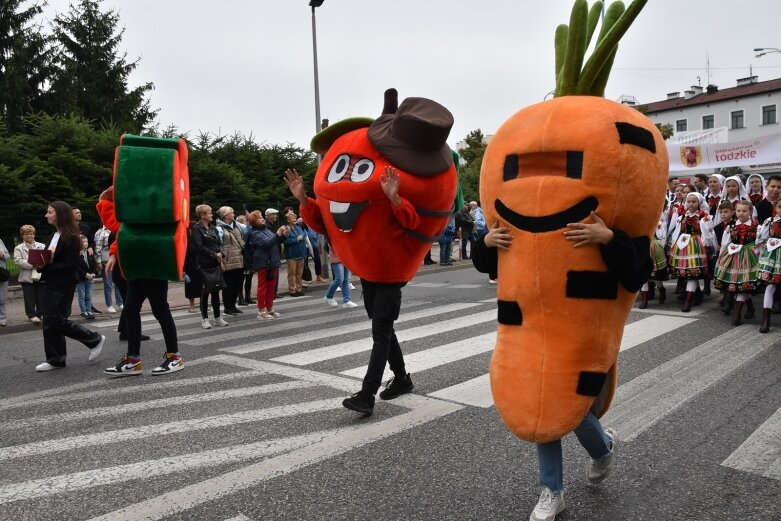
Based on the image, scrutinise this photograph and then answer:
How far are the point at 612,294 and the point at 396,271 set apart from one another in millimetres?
2154

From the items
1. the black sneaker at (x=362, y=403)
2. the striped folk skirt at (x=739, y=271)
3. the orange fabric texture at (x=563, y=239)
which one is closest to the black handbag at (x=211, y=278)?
the black sneaker at (x=362, y=403)

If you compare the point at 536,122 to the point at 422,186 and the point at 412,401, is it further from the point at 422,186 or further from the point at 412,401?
A: the point at 412,401

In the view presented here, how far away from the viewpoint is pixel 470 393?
5.05m

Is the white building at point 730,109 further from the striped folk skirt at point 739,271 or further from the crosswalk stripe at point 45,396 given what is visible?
the crosswalk stripe at point 45,396

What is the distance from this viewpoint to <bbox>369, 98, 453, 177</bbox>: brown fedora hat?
4.52m

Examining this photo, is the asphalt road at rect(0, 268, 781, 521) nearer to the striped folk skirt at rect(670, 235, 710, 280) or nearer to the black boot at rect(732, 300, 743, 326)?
the black boot at rect(732, 300, 743, 326)

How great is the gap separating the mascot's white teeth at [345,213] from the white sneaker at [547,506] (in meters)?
2.37

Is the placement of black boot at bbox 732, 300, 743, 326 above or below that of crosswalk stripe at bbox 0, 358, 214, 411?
above

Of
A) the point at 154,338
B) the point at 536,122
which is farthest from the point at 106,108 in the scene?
the point at 536,122

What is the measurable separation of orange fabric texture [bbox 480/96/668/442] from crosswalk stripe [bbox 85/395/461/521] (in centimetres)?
147

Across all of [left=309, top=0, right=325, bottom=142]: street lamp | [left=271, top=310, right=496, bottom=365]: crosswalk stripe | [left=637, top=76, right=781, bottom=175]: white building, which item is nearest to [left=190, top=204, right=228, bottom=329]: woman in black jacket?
[left=271, top=310, right=496, bottom=365]: crosswalk stripe

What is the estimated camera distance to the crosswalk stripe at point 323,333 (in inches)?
289

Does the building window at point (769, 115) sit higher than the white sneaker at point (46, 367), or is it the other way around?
the building window at point (769, 115)

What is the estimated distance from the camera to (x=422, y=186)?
15.2 ft
